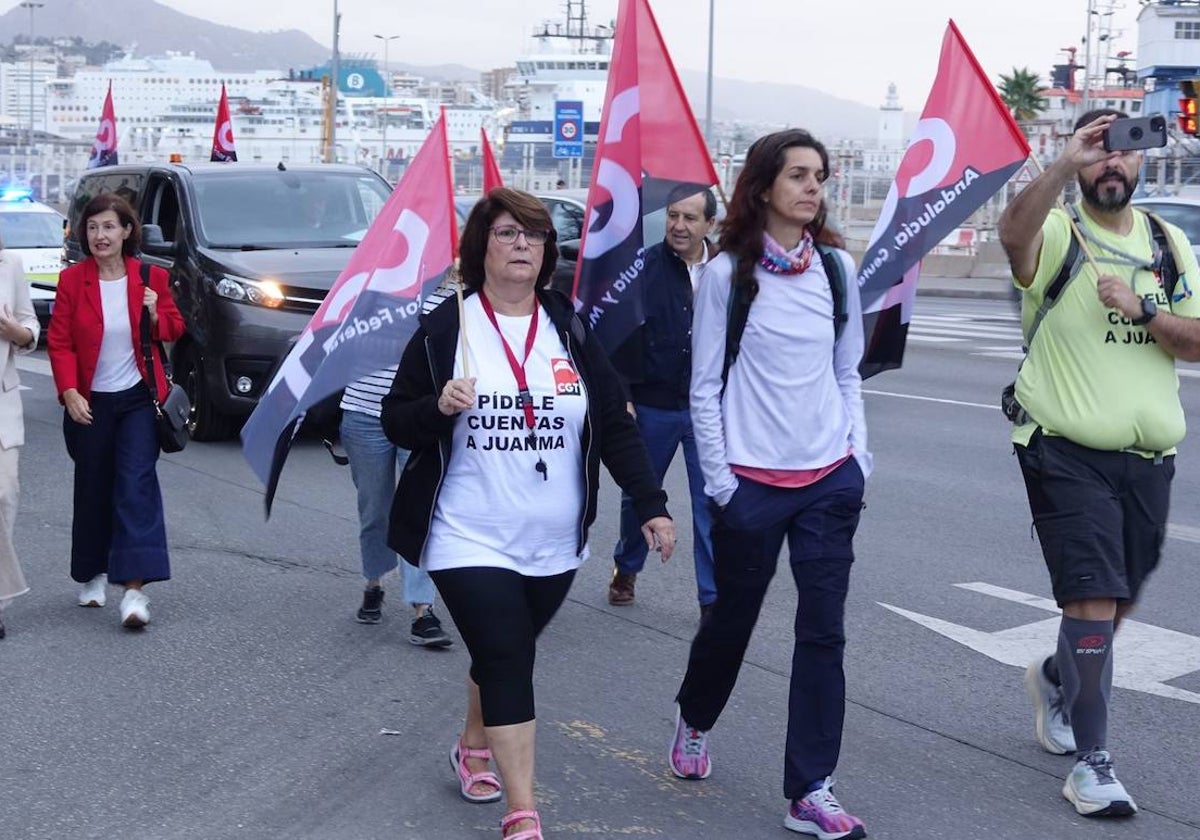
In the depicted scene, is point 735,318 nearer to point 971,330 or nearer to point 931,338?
point 931,338

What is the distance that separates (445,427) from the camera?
4.15 meters

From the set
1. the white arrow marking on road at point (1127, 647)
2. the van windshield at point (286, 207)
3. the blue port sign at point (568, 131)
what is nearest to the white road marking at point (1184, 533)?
the white arrow marking on road at point (1127, 647)

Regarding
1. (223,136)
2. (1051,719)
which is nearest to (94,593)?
(1051,719)

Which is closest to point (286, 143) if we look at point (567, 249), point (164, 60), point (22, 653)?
point (164, 60)

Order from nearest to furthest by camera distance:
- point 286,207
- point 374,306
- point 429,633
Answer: point 374,306 < point 429,633 < point 286,207

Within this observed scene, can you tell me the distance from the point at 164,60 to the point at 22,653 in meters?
163

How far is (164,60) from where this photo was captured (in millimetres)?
160125

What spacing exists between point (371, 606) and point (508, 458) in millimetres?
2647

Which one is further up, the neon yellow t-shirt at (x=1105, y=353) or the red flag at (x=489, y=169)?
Result: the red flag at (x=489, y=169)

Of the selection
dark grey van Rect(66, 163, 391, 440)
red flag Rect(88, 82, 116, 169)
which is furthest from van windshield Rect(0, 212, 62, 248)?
dark grey van Rect(66, 163, 391, 440)

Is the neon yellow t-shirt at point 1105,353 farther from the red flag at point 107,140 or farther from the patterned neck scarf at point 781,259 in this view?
the red flag at point 107,140

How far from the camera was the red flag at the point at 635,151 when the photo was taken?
594 cm

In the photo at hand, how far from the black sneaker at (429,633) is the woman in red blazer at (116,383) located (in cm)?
107

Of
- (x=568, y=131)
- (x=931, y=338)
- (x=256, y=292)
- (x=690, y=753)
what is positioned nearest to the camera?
(x=690, y=753)
